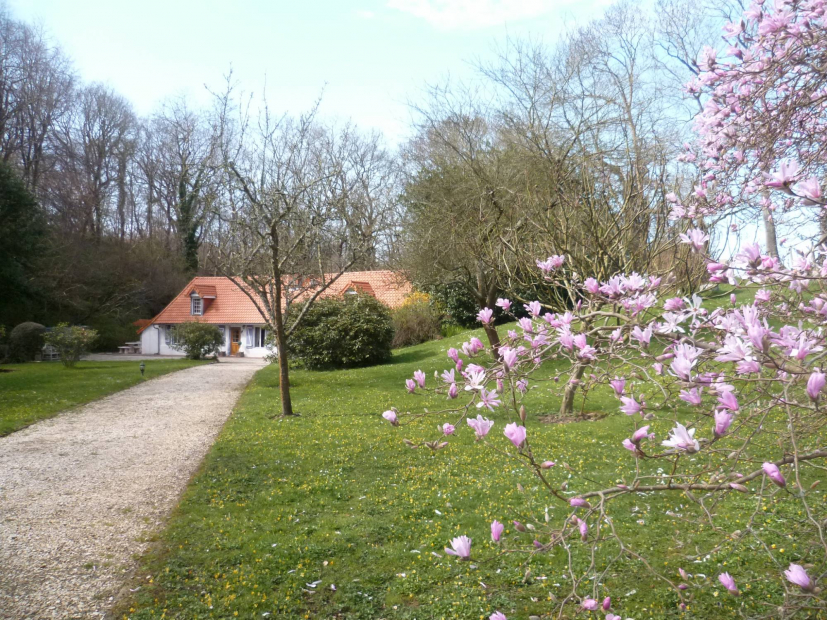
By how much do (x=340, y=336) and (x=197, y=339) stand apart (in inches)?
347

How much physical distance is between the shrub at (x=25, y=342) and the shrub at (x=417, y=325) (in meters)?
14.2

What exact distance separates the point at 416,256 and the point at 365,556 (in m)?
13.1

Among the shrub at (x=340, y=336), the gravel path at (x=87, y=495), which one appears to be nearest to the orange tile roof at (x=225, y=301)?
the shrub at (x=340, y=336)

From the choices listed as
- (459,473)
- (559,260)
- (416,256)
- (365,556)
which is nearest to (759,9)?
(559,260)

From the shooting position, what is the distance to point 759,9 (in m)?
3.11

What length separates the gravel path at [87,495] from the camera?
3.88m

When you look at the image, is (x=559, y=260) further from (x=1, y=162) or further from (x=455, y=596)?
(x=1, y=162)

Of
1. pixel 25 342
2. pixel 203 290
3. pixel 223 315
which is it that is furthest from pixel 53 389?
pixel 203 290

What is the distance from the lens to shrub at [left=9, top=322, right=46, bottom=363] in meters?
23.1

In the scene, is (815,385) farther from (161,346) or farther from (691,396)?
(161,346)

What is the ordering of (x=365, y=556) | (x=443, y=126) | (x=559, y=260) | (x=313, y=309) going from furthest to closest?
(x=313, y=309)
(x=443, y=126)
(x=365, y=556)
(x=559, y=260)

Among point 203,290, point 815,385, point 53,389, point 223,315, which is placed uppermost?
point 203,290

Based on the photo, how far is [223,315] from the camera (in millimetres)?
30297

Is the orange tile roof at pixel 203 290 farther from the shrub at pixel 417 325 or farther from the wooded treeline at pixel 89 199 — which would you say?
the shrub at pixel 417 325
